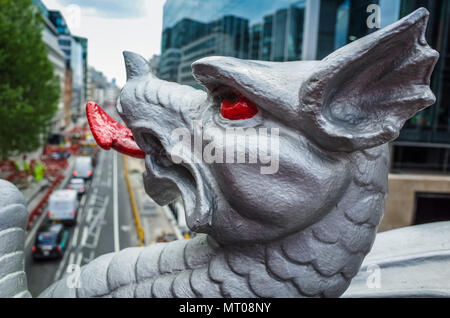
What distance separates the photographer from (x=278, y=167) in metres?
1.33

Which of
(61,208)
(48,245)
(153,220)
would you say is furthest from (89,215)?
(48,245)

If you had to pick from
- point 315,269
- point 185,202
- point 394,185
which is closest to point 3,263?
point 185,202

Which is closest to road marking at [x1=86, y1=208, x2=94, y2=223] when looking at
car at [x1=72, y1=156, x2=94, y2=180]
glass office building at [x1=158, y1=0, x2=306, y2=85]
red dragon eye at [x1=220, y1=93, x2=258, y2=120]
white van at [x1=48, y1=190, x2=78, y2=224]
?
white van at [x1=48, y1=190, x2=78, y2=224]

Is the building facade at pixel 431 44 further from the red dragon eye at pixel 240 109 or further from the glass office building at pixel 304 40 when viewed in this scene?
the red dragon eye at pixel 240 109

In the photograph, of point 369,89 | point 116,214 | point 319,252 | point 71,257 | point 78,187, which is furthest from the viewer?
point 78,187

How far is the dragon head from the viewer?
1.23 meters

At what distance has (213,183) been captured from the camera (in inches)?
56.8

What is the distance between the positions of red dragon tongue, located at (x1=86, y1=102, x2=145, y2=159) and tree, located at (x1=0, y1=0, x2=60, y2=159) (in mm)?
10313

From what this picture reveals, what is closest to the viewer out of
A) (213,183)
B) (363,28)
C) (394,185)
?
(213,183)

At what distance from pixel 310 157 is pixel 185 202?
52 centimetres

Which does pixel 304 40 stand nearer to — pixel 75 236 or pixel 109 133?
pixel 109 133

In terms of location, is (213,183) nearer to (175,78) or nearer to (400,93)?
(400,93)

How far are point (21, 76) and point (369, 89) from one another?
12.4 metres

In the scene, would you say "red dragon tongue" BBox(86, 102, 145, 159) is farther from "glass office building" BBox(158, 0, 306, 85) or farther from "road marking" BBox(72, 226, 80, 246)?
"road marking" BBox(72, 226, 80, 246)
